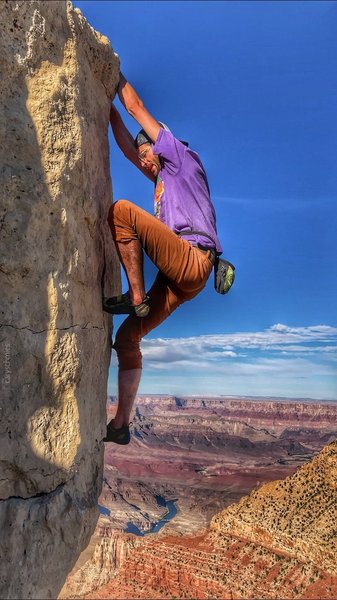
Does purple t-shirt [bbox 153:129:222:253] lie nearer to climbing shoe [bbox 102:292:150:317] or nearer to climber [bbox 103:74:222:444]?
climber [bbox 103:74:222:444]

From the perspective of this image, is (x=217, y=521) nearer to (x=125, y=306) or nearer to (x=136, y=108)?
(x=125, y=306)

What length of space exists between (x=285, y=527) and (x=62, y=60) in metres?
29.3

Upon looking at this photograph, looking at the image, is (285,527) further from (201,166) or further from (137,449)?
(137,449)

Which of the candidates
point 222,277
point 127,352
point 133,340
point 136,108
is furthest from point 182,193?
point 127,352

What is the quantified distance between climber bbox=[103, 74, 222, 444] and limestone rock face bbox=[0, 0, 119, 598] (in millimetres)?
304

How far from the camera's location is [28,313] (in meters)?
2.85

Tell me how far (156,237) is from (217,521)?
3476cm

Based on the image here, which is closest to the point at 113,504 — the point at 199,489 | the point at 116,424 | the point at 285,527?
the point at 199,489

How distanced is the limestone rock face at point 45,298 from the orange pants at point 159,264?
0.27 metres

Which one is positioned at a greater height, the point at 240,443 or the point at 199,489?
the point at 240,443

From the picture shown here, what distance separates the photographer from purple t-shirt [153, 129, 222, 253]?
3512 mm

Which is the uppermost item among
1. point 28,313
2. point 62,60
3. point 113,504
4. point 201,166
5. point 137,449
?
point 62,60

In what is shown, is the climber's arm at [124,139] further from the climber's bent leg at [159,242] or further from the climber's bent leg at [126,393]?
→ the climber's bent leg at [126,393]

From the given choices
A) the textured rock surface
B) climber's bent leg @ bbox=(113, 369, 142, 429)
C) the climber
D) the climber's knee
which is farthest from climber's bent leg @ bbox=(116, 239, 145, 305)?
the textured rock surface
